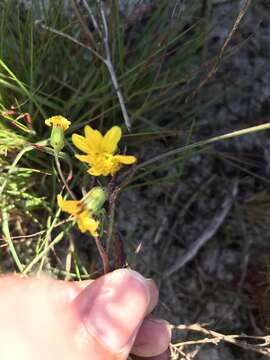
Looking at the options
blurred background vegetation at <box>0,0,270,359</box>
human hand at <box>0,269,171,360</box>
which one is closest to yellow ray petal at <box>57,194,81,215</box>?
human hand at <box>0,269,171,360</box>

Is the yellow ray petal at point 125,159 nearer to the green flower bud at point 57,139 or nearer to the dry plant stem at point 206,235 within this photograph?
the green flower bud at point 57,139

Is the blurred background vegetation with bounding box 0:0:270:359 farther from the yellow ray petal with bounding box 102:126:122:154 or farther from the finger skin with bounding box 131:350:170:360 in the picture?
the yellow ray petal with bounding box 102:126:122:154

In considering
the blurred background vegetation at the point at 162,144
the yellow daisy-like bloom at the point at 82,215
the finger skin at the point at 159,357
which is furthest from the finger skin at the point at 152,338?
the yellow daisy-like bloom at the point at 82,215

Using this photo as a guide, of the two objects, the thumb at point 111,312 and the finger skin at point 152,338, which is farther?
the finger skin at point 152,338

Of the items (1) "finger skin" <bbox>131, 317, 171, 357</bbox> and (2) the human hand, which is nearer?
(2) the human hand

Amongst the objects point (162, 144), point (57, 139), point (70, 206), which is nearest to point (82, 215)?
point (70, 206)

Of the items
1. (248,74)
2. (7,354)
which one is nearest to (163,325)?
(7,354)

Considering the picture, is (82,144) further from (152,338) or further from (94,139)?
(152,338)

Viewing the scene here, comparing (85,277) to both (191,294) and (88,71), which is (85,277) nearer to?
(191,294)
